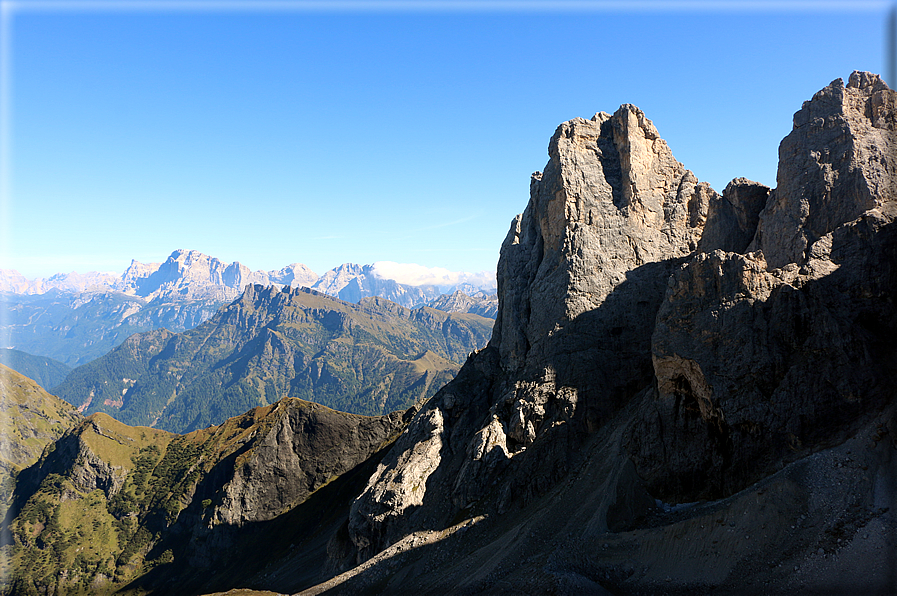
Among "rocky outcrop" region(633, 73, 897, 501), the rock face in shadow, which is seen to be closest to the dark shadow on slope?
the rock face in shadow

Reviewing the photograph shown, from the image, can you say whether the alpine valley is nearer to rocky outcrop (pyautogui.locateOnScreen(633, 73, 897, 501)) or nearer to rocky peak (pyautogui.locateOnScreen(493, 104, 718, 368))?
rocky outcrop (pyautogui.locateOnScreen(633, 73, 897, 501))

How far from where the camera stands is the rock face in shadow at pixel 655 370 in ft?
135

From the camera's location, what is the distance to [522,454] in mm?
66438

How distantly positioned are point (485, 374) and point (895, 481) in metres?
58.2

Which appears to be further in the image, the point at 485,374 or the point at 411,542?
the point at 485,374

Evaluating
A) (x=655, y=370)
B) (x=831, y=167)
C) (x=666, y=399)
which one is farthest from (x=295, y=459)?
(x=831, y=167)

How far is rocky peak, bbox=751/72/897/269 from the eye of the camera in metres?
54.3

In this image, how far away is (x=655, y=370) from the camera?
52.4 meters

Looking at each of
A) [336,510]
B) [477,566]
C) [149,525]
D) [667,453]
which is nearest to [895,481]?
[667,453]

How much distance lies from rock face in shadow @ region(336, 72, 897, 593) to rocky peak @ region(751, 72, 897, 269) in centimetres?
20

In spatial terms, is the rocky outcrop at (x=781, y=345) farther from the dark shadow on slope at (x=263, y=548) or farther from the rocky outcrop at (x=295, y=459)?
the rocky outcrop at (x=295, y=459)

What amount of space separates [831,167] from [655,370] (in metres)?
31.9

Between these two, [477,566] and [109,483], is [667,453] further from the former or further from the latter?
[109,483]

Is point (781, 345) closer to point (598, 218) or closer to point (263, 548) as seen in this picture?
point (598, 218)
